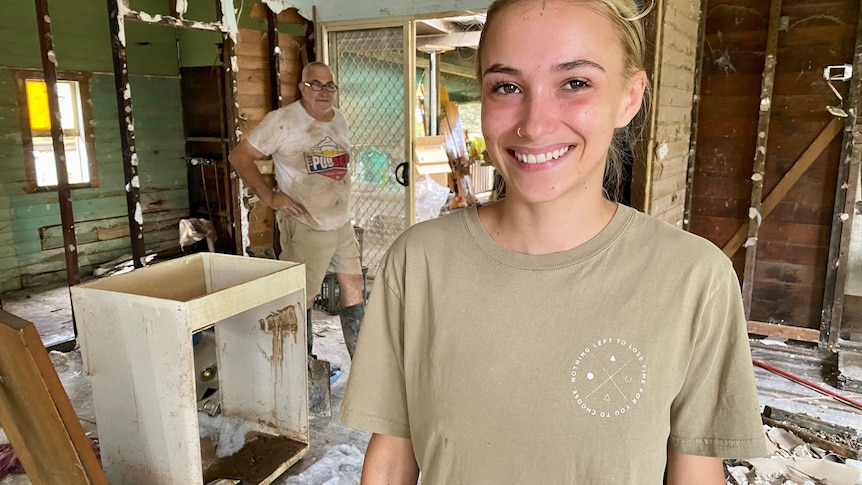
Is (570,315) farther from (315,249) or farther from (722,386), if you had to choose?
(315,249)

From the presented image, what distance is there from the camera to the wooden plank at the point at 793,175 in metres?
3.78

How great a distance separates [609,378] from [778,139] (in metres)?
3.82

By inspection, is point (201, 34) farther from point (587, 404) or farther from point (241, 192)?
point (587, 404)

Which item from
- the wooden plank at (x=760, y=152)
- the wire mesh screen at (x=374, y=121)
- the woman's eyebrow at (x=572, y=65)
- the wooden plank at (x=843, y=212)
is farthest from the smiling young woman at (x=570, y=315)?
the wire mesh screen at (x=374, y=121)

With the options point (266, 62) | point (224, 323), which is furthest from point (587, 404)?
point (266, 62)

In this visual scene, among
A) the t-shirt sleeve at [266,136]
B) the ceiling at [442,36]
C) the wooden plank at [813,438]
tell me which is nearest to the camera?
the wooden plank at [813,438]

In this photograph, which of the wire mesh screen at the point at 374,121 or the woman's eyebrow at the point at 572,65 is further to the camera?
the wire mesh screen at the point at 374,121

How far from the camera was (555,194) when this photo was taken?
904mm

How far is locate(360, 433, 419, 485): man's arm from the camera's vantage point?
40.0 inches

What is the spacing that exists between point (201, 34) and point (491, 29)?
586 centimetres

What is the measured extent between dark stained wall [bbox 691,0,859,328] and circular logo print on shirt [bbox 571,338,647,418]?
3.78m

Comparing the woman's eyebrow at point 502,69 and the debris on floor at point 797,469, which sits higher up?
the woman's eyebrow at point 502,69

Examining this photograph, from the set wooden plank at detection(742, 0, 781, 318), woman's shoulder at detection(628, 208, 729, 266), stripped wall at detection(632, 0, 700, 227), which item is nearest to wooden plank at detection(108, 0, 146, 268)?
stripped wall at detection(632, 0, 700, 227)

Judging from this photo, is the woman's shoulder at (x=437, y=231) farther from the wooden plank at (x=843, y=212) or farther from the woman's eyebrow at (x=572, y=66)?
the wooden plank at (x=843, y=212)
